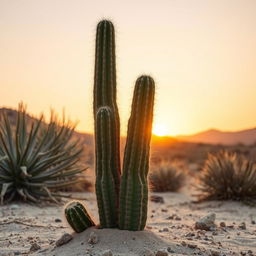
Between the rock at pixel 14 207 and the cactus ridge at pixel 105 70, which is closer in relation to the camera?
the cactus ridge at pixel 105 70

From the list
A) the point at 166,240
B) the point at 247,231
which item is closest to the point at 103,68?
the point at 166,240

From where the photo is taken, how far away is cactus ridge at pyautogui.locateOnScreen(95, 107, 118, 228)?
5.28m

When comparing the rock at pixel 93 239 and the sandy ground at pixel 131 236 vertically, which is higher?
the rock at pixel 93 239

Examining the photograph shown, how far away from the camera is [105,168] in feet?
17.6

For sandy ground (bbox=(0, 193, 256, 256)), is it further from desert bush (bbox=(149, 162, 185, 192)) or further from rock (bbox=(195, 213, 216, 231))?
desert bush (bbox=(149, 162, 185, 192))

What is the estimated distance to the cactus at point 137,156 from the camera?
5.18m

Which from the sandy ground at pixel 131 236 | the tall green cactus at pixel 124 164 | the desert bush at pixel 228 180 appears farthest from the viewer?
the desert bush at pixel 228 180

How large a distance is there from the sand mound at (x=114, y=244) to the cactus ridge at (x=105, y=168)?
0.19 m

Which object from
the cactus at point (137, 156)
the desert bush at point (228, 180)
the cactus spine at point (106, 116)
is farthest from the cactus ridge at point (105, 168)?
the desert bush at point (228, 180)

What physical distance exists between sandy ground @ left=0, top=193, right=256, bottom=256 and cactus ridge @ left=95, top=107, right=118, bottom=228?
21 centimetres

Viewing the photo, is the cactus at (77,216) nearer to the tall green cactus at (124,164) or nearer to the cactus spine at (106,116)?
the tall green cactus at (124,164)

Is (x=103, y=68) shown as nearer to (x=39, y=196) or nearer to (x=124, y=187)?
(x=124, y=187)

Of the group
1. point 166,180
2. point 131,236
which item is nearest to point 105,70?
point 131,236

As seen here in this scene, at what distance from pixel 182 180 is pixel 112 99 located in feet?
28.4
